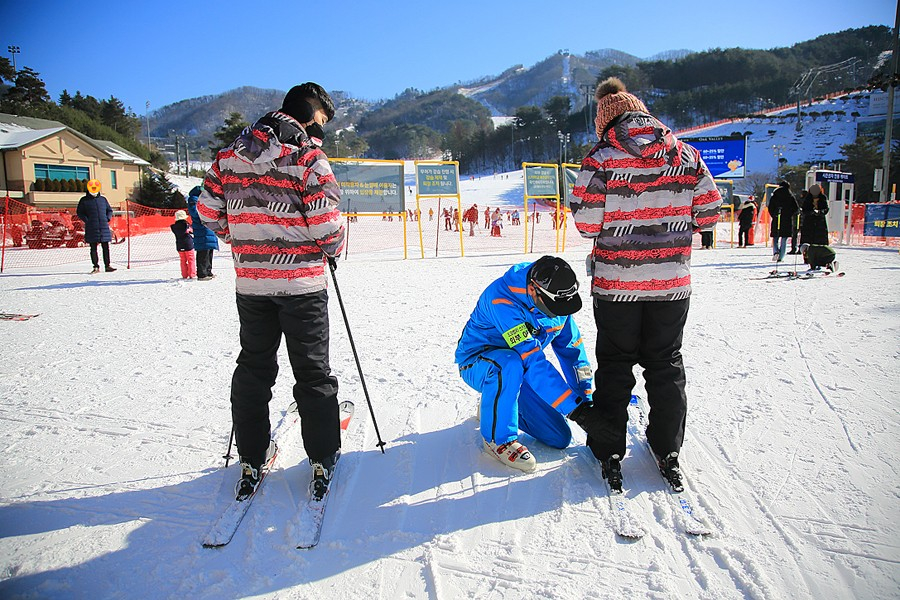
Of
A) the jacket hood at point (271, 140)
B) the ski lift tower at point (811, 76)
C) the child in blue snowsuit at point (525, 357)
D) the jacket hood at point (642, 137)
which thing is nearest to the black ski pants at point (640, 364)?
the child in blue snowsuit at point (525, 357)

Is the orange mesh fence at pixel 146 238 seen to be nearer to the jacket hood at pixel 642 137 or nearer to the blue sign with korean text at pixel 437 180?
the blue sign with korean text at pixel 437 180

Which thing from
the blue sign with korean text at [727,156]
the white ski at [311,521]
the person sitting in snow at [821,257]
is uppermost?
the blue sign with korean text at [727,156]

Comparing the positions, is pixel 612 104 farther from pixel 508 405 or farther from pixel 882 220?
pixel 882 220

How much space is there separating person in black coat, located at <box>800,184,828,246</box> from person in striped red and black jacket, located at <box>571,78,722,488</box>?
7690 millimetres

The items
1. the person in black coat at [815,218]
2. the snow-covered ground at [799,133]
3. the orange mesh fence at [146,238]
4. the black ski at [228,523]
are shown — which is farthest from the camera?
the snow-covered ground at [799,133]

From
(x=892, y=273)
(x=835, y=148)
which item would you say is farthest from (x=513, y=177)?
(x=892, y=273)

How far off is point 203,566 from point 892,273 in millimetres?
10637

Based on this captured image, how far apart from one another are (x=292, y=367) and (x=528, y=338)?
110cm

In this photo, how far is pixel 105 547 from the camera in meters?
2.00

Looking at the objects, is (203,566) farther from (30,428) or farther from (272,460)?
(30,428)

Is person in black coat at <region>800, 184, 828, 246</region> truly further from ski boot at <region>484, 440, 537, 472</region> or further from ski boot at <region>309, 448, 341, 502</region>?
ski boot at <region>309, 448, 341, 502</region>

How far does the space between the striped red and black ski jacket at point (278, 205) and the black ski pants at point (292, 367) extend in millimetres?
92

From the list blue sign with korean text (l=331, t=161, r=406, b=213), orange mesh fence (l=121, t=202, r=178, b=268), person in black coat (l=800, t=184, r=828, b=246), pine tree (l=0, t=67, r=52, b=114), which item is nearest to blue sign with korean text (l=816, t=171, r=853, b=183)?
person in black coat (l=800, t=184, r=828, b=246)

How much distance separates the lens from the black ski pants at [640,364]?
2.29 meters
